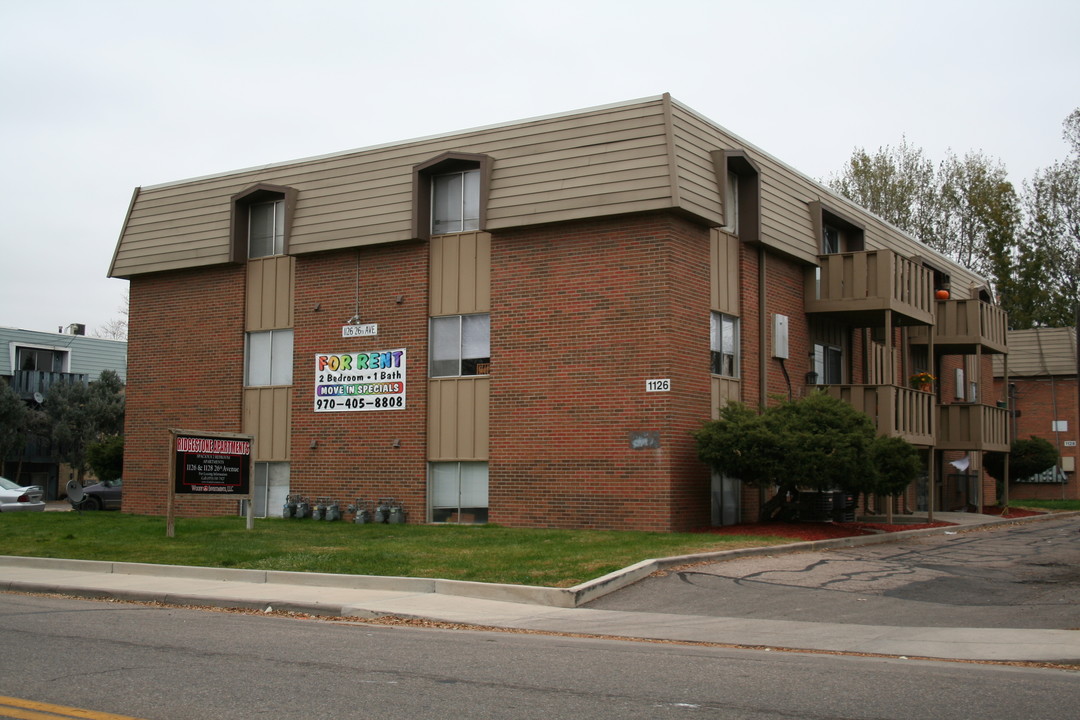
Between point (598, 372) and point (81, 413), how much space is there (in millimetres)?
32425

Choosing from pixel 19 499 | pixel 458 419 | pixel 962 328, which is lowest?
pixel 19 499

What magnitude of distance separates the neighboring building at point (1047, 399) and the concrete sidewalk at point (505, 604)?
31.9m

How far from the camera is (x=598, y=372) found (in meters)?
21.5

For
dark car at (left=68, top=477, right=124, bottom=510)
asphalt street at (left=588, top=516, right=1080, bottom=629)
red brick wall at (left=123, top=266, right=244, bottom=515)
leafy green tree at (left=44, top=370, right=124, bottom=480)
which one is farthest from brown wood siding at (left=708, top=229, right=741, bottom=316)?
leafy green tree at (left=44, top=370, right=124, bottom=480)

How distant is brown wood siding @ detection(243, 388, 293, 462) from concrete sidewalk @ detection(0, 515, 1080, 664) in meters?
7.98

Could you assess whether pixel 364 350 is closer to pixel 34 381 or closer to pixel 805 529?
pixel 805 529

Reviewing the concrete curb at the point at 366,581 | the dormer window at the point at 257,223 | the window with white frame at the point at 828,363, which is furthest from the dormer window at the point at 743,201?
the dormer window at the point at 257,223

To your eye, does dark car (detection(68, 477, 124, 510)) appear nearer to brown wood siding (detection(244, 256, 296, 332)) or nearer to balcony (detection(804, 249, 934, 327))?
brown wood siding (detection(244, 256, 296, 332))

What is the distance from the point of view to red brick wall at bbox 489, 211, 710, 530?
68.5ft

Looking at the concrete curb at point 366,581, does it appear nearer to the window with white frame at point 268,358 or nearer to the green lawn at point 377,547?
the green lawn at point 377,547

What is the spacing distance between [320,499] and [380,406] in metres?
2.53

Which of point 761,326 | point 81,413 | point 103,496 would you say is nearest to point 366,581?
point 761,326

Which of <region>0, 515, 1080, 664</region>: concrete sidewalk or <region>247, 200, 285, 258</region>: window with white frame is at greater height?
<region>247, 200, 285, 258</region>: window with white frame

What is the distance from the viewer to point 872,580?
15.1m
